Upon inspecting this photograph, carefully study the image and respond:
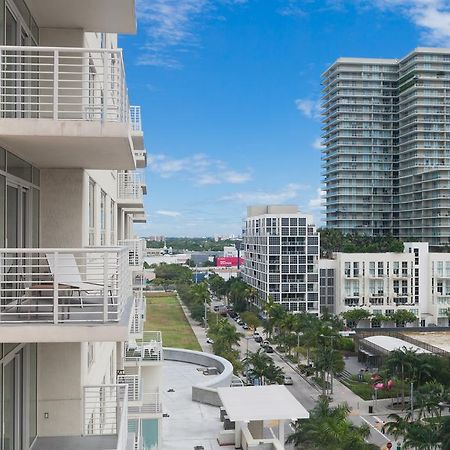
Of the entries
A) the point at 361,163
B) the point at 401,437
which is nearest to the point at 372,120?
the point at 361,163

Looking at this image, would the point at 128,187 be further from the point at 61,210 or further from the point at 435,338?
the point at 435,338

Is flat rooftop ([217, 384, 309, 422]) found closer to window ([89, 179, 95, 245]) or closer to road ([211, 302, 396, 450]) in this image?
road ([211, 302, 396, 450])

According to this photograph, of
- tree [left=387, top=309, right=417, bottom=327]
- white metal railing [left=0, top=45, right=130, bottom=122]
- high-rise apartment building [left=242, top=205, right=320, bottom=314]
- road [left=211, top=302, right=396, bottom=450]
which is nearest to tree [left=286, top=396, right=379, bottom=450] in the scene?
road [left=211, top=302, right=396, bottom=450]

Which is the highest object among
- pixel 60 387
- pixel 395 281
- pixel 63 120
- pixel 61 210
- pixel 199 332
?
pixel 63 120

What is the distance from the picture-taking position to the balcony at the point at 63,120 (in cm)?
664

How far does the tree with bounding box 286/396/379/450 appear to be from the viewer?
26.5 m

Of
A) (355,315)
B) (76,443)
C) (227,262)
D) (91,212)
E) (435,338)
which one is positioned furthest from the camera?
(227,262)

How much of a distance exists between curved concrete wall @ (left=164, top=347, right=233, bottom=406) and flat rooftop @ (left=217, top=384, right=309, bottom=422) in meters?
1.49

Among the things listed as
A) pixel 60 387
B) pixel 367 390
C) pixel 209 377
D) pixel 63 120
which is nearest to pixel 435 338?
pixel 367 390

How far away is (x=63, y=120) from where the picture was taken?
672cm

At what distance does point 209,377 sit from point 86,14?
24.0m

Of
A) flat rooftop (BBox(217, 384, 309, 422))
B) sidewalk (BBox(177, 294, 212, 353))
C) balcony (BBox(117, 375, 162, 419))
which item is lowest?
sidewalk (BBox(177, 294, 212, 353))

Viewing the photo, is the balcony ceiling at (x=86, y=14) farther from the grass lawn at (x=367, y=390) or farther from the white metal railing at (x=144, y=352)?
the grass lawn at (x=367, y=390)

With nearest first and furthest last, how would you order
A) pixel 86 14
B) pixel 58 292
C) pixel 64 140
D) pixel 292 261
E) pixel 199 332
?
pixel 64 140 → pixel 58 292 → pixel 86 14 → pixel 199 332 → pixel 292 261
